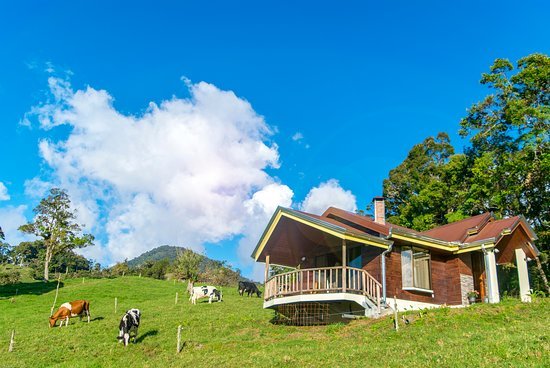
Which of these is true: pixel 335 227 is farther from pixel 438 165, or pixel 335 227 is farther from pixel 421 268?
pixel 438 165

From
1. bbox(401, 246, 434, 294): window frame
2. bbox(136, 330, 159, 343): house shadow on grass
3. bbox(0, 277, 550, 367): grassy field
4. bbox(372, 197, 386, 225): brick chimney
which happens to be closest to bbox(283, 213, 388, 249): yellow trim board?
bbox(401, 246, 434, 294): window frame

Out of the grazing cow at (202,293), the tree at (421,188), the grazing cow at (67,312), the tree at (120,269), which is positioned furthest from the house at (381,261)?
the tree at (120,269)

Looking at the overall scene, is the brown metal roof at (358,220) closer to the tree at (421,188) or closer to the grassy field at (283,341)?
the grassy field at (283,341)

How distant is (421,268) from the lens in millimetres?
20375

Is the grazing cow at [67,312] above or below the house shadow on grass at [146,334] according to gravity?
above

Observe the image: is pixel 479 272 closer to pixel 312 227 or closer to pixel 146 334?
pixel 312 227

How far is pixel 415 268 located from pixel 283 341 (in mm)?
7309

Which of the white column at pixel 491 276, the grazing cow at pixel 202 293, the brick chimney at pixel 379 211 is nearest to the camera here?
the white column at pixel 491 276

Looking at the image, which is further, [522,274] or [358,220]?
[522,274]

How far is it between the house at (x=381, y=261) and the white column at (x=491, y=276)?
4cm

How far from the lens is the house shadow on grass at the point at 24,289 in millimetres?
38000

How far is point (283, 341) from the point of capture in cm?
1628

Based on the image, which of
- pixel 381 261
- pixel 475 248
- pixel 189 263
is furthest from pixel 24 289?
pixel 475 248

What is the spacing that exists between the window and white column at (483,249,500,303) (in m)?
2.53
